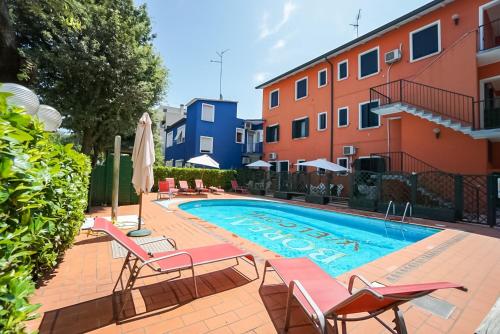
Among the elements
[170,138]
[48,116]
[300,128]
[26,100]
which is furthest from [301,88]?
[170,138]

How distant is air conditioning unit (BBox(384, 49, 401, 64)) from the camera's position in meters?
12.8

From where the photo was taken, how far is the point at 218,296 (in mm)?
2867

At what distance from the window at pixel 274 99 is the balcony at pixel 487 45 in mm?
13168

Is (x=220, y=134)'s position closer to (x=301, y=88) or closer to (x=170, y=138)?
(x=301, y=88)

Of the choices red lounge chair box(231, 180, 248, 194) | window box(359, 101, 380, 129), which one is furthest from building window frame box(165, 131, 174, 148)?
window box(359, 101, 380, 129)

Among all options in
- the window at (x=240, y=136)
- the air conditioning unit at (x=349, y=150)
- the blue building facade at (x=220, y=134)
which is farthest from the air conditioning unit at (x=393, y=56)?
the window at (x=240, y=136)

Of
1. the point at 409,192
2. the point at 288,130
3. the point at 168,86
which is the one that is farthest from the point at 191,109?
the point at 409,192

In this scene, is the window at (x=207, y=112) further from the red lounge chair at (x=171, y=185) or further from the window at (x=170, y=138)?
the red lounge chair at (x=171, y=185)

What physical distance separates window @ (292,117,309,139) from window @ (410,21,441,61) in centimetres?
758

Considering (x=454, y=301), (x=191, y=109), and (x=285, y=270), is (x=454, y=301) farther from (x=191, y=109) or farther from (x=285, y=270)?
(x=191, y=109)

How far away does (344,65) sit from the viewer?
52.5ft

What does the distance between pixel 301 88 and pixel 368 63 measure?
211 inches

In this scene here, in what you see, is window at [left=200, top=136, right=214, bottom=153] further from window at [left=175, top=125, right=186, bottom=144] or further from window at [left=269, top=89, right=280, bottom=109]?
window at [left=269, top=89, right=280, bottom=109]

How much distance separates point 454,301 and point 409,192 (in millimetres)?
8410
